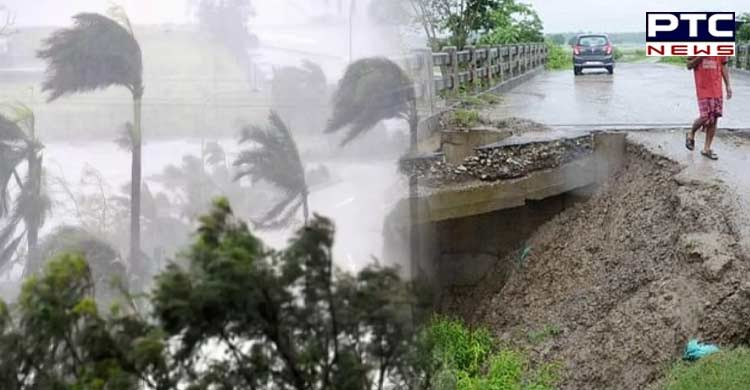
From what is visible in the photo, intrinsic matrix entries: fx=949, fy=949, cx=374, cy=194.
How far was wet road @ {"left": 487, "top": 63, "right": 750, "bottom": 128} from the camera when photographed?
11.2 metres

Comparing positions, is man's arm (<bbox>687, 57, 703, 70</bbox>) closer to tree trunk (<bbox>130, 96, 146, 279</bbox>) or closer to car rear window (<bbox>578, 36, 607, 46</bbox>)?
tree trunk (<bbox>130, 96, 146, 279</bbox>)

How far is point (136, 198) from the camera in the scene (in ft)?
8.39

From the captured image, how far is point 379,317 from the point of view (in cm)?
216

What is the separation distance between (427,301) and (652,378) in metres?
2.99

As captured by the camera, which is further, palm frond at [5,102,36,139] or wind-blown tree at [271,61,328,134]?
wind-blown tree at [271,61,328,134]

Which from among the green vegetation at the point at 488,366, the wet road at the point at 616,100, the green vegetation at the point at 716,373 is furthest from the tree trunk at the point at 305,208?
the wet road at the point at 616,100

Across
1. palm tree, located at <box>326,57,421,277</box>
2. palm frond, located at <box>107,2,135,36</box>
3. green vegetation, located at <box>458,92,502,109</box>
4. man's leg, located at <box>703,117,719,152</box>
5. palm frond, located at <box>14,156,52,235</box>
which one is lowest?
man's leg, located at <box>703,117,719,152</box>

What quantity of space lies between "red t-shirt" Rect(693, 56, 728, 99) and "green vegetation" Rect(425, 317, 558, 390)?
2832 mm

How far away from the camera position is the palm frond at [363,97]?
10.8ft

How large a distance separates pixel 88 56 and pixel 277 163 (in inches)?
23.5

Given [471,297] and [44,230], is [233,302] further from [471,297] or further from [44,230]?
[471,297]

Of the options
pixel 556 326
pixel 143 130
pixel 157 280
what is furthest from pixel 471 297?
pixel 157 280

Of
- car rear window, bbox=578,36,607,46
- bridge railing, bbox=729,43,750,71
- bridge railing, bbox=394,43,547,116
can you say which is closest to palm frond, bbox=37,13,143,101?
bridge railing, bbox=394,43,547,116

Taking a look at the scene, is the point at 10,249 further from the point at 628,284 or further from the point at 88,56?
the point at 628,284
